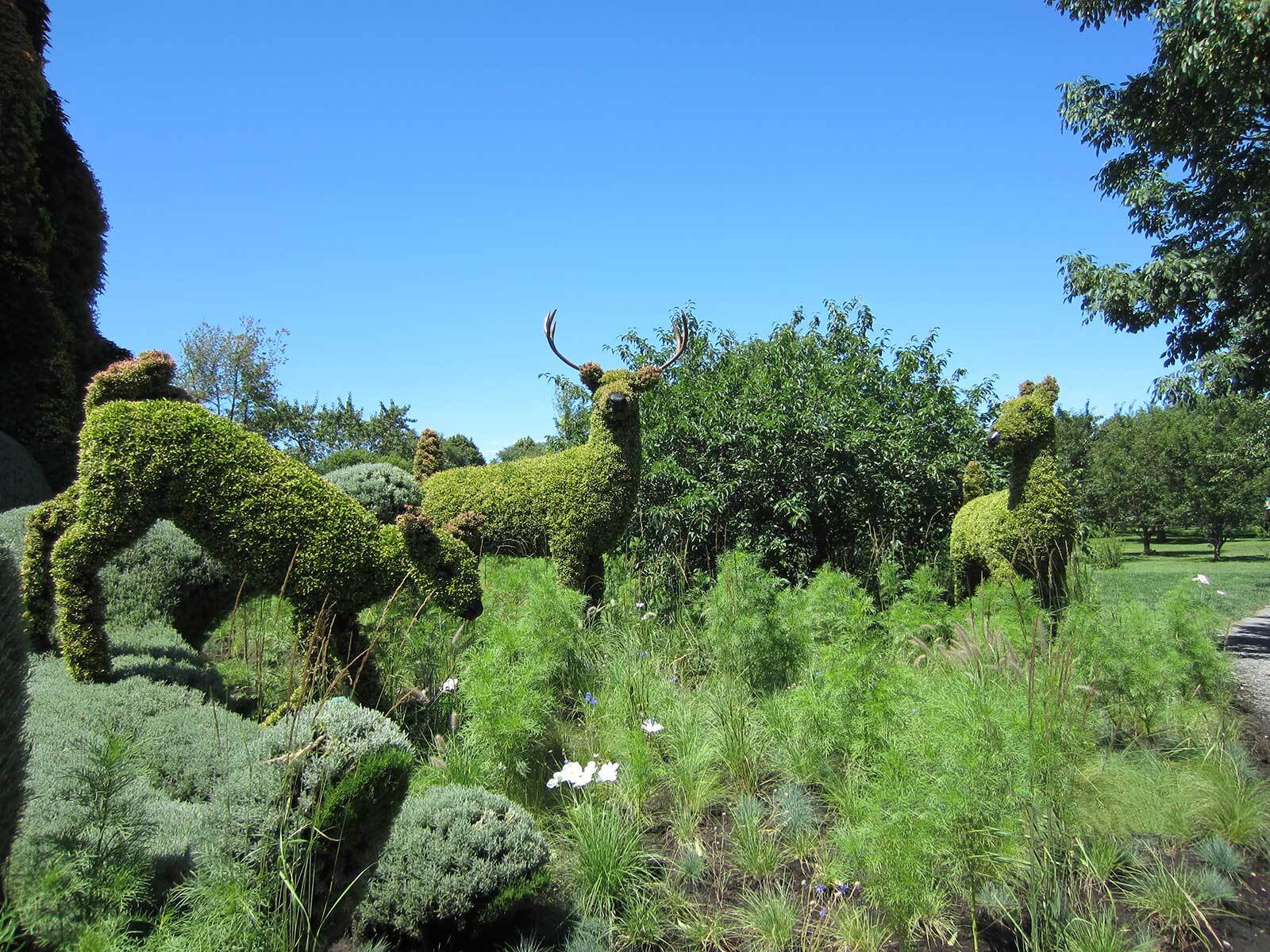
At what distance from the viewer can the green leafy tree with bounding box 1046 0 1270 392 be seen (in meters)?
6.84

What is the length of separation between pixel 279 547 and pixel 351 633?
27.9 inches

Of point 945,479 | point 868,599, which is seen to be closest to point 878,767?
point 868,599

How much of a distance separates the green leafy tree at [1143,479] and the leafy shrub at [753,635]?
1057 inches

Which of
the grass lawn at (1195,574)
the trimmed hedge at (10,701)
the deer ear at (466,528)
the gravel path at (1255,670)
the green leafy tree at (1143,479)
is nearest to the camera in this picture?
the trimmed hedge at (10,701)

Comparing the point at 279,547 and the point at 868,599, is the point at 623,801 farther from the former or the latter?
the point at 279,547

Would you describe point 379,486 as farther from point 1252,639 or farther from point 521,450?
point 521,450

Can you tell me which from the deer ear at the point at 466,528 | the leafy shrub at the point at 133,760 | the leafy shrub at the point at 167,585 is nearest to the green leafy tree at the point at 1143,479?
the deer ear at the point at 466,528

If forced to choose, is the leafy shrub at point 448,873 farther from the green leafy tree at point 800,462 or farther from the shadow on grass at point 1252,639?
the shadow on grass at point 1252,639

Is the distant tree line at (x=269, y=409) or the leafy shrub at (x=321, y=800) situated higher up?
the distant tree line at (x=269, y=409)

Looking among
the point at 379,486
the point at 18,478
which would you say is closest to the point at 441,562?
the point at 379,486

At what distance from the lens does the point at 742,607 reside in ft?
16.3

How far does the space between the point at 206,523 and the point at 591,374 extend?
3.22 m

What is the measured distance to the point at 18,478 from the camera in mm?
7230

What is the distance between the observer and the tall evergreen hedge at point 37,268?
30.6 ft
